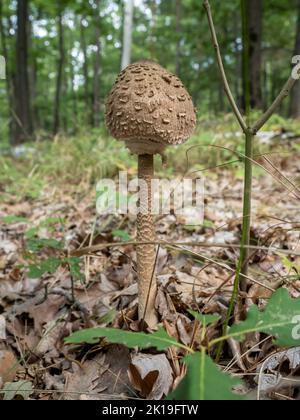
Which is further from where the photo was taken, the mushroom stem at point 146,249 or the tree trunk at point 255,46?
the tree trunk at point 255,46

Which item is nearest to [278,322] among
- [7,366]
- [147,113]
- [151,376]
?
[151,376]

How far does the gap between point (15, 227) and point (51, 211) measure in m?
0.43

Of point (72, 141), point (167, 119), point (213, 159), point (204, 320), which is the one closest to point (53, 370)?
point (204, 320)

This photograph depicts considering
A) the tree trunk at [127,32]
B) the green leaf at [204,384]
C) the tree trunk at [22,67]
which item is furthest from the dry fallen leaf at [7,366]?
the tree trunk at [22,67]

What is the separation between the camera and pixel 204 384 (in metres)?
1.00

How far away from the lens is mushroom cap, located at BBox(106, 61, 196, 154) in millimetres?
1724

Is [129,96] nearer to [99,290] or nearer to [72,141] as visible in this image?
[99,290]

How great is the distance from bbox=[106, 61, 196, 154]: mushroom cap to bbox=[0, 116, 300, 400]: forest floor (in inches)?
18.2

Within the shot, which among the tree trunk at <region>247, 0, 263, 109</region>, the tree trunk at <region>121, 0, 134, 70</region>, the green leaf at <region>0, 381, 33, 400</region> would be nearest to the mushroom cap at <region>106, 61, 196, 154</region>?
the green leaf at <region>0, 381, 33, 400</region>

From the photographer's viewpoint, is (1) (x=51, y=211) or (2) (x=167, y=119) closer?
(2) (x=167, y=119)

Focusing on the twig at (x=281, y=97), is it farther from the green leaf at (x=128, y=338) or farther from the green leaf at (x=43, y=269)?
the green leaf at (x=43, y=269)

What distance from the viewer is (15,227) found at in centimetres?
419

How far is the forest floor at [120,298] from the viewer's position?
5.64ft

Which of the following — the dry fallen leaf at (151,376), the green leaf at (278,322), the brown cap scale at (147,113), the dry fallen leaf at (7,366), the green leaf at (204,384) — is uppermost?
the brown cap scale at (147,113)
